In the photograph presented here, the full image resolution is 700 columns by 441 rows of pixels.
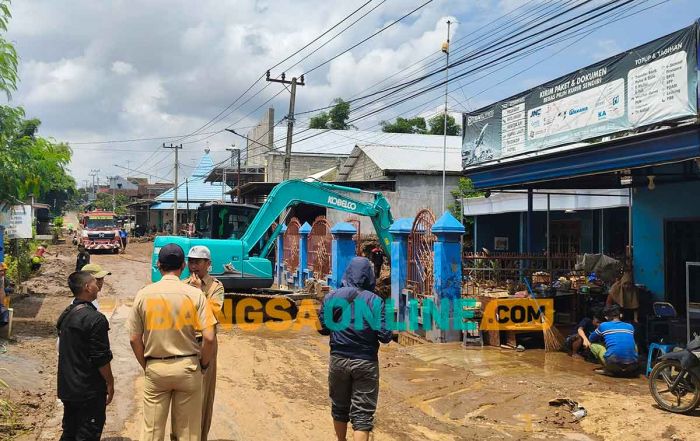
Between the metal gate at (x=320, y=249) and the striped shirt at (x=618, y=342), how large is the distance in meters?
10.1

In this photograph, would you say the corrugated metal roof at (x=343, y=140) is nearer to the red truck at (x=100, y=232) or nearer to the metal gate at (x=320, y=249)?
the red truck at (x=100, y=232)

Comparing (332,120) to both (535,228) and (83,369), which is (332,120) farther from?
(83,369)

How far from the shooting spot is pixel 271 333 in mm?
13430

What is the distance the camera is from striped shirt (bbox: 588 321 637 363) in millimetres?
8641

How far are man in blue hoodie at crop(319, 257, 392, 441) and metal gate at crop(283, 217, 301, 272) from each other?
632 inches

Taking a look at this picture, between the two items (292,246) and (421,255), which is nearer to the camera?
(421,255)

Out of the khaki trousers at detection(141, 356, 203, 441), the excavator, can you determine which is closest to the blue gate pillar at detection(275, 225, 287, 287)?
the excavator

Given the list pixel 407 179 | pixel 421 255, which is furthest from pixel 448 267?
pixel 407 179

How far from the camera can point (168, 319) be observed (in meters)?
4.31

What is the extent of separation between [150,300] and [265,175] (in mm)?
39545

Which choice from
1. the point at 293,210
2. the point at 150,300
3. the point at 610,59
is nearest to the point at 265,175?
the point at 293,210

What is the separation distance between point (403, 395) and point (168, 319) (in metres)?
4.49

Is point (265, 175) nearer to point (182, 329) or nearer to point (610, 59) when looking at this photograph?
point (610, 59)

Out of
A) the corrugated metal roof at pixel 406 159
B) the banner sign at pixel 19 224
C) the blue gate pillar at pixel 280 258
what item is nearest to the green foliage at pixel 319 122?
the corrugated metal roof at pixel 406 159
